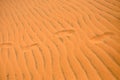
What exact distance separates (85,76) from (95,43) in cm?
72

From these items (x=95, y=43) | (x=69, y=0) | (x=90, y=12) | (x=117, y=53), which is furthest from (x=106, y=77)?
(x=69, y=0)

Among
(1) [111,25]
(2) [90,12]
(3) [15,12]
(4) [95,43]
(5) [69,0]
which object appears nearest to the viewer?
(4) [95,43]

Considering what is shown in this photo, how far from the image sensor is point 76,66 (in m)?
2.79

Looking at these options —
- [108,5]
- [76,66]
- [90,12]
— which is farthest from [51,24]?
[76,66]

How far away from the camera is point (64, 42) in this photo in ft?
11.1

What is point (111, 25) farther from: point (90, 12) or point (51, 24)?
point (51, 24)

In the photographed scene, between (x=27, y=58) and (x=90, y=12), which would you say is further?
(x=90, y=12)

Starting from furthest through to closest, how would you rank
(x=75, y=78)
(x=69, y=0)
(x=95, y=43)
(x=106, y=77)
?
(x=69, y=0), (x=95, y=43), (x=75, y=78), (x=106, y=77)

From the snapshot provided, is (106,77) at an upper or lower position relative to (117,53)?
lower

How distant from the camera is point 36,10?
5.04 metres

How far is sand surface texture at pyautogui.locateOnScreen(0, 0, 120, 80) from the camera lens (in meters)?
2.73

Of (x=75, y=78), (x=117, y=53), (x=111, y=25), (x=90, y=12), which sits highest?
(x=90, y=12)

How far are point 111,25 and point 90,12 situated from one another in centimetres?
78

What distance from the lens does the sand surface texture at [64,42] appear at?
273 cm
